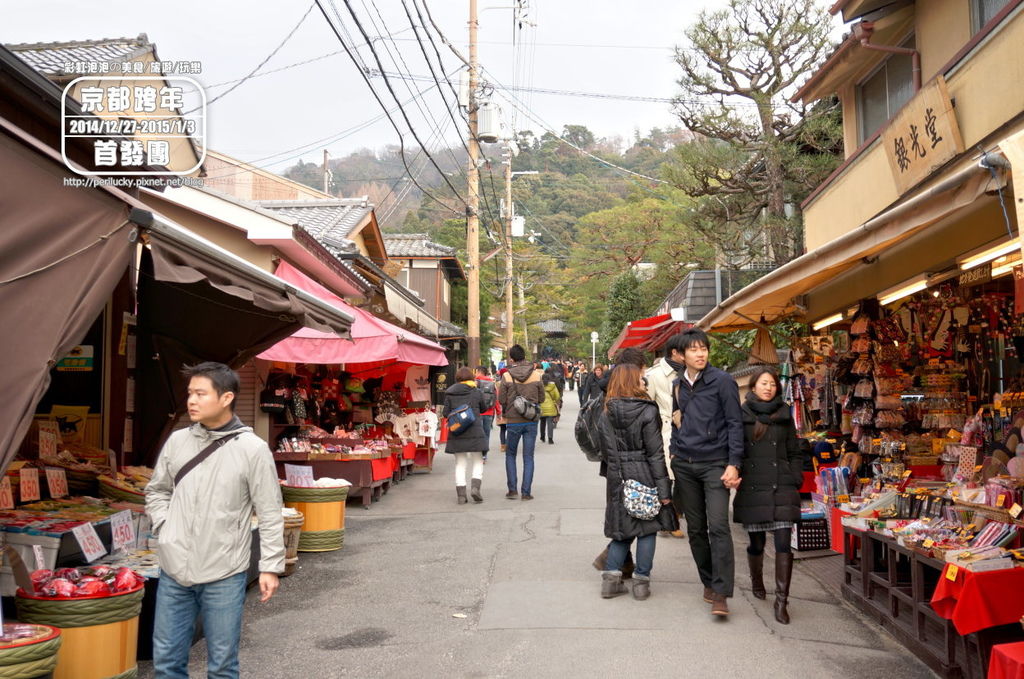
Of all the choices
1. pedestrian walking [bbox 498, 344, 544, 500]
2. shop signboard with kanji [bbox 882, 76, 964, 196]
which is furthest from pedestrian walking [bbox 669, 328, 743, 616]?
pedestrian walking [bbox 498, 344, 544, 500]

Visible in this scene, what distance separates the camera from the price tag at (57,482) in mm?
6520

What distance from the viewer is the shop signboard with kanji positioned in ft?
25.9

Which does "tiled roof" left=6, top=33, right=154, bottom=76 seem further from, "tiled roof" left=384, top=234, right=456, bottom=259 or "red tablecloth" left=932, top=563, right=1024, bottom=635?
"tiled roof" left=384, top=234, right=456, bottom=259

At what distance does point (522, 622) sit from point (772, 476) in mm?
2235

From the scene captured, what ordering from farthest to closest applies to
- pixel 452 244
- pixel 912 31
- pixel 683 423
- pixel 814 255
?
pixel 452 244
pixel 912 31
pixel 683 423
pixel 814 255

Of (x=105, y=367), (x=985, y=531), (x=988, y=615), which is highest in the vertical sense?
(x=105, y=367)

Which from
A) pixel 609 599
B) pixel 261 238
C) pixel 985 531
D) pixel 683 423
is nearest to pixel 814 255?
pixel 683 423

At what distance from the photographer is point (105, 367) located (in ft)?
26.4

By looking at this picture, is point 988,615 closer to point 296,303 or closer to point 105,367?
point 296,303

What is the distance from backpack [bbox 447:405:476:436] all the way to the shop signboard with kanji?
20.5 feet

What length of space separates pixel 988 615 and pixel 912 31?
8.00 metres

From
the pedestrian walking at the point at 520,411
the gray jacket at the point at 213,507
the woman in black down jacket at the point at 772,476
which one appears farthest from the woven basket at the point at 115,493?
the pedestrian walking at the point at 520,411

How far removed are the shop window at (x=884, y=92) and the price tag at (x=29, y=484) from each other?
34.6 feet

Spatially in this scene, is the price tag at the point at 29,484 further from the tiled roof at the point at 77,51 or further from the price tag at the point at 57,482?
the tiled roof at the point at 77,51
